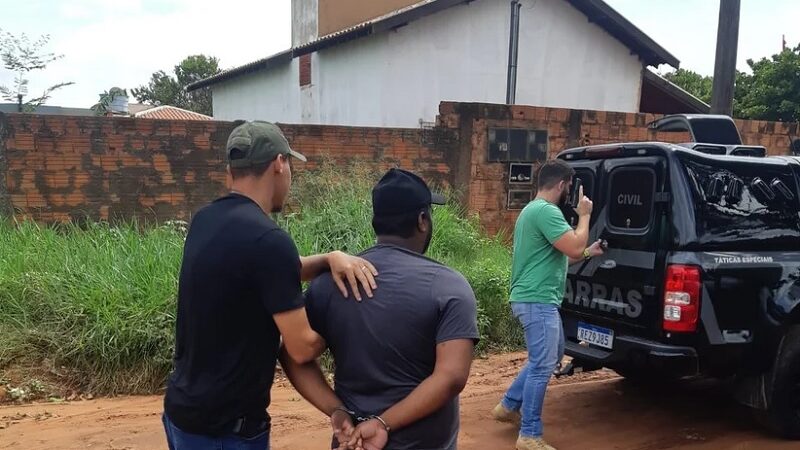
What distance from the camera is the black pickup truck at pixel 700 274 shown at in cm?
397

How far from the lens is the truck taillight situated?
3.92 m

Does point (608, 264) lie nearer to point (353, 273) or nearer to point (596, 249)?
point (596, 249)

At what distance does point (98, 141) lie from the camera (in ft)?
27.2

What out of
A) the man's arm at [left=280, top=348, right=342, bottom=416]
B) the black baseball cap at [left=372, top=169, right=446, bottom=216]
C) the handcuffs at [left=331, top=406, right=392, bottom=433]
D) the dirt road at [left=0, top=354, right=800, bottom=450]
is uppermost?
the black baseball cap at [left=372, top=169, right=446, bottom=216]

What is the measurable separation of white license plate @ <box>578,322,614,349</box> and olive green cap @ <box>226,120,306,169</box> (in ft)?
10.0

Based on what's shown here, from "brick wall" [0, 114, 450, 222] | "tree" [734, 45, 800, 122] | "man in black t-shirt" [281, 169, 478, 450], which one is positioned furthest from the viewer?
"tree" [734, 45, 800, 122]

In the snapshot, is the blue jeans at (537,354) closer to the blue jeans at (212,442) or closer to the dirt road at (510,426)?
the dirt road at (510,426)

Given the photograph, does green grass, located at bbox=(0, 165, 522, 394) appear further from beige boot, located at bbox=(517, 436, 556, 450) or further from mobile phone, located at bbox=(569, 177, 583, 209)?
beige boot, located at bbox=(517, 436, 556, 450)

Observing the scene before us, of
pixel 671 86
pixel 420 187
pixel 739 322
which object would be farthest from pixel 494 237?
pixel 671 86

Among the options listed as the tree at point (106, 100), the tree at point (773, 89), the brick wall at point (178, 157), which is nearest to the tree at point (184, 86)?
the tree at point (106, 100)

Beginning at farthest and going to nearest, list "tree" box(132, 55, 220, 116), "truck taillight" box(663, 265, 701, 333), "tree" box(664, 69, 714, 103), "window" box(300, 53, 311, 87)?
"tree" box(132, 55, 220, 116)
"tree" box(664, 69, 714, 103)
"window" box(300, 53, 311, 87)
"truck taillight" box(663, 265, 701, 333)

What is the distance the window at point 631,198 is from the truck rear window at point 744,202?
0.28m

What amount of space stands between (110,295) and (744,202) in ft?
16.0

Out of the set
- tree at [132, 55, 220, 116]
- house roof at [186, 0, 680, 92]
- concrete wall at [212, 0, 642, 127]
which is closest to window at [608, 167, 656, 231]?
house roof at [186, 0, 680, 92]
